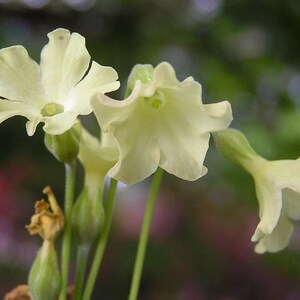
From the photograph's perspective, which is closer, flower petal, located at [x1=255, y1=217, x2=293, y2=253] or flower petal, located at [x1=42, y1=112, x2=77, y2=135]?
flower petal, located at [x1=42, y1=112, x2=77, y2=135]

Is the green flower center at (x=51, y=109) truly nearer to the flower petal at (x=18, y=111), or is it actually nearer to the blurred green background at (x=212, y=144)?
the flower petal at (x=18, y=111)

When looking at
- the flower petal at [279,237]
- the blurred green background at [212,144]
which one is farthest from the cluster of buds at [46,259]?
the blurred green background at [212,144]

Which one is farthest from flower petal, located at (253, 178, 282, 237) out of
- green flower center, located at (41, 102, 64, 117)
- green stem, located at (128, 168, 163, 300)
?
green flower center, located at (41, 102, 64, 117)

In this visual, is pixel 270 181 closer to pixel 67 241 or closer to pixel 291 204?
pixel 291 204

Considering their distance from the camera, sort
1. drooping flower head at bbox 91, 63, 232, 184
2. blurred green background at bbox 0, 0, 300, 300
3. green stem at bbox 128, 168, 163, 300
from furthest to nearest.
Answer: blurred green background at bbox 0, 0, 300, 300
green stem at bbox 128, 168, 163, 300
drooping flower head at bbox 91, 63, 232, 184

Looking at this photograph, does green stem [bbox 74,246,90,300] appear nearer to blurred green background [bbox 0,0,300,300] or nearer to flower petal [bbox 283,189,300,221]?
flower petal [bbox 283,189,300,221]

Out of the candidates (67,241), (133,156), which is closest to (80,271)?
(67,241)

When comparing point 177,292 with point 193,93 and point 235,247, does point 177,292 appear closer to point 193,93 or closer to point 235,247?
point 235,247
